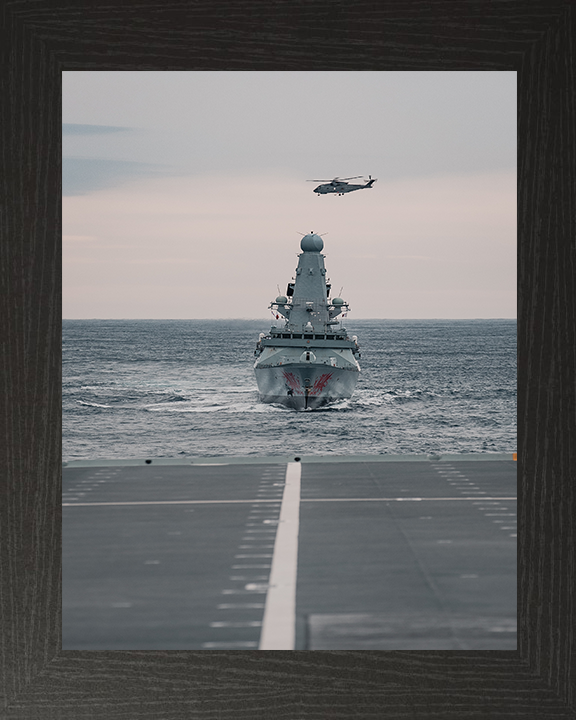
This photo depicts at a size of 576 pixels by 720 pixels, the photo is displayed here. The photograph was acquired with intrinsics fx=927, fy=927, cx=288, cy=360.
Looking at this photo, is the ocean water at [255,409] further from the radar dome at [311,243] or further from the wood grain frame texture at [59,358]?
the wood grain frame texture at [59,358]

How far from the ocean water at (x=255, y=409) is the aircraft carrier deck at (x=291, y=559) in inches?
894

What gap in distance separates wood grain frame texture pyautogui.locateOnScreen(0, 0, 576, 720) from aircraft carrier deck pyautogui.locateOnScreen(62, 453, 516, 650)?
82cm

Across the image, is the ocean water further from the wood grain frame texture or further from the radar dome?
the wood grain frame texture

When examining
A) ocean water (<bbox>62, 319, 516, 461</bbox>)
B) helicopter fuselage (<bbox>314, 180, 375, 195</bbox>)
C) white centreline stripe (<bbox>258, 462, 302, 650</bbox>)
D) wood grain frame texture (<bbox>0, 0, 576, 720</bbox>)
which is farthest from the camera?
ocean water (<bbox>62, 319, 516, 461</bbox>)

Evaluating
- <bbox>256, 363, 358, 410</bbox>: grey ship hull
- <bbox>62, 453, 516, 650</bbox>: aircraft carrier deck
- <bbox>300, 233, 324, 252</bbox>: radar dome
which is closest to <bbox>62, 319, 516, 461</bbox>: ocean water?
<bbox>256, 363, 358, 410</bbox>: grey ship hull

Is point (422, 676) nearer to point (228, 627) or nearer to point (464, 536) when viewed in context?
point (228, 627)

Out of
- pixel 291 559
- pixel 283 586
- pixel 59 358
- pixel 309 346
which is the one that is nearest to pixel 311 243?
pixel 309 346

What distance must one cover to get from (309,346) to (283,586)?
103 feet

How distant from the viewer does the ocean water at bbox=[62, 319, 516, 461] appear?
3641cm

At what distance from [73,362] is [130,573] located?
68162 mm

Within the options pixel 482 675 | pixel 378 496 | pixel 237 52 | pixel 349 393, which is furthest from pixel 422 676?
pixel 349 393

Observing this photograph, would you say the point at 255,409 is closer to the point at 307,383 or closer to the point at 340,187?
the point at 307,383

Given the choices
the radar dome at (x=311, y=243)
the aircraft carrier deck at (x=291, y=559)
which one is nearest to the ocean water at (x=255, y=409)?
the radar dome at (x=311, y=243)

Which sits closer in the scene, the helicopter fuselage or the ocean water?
the helicopter fuselage
